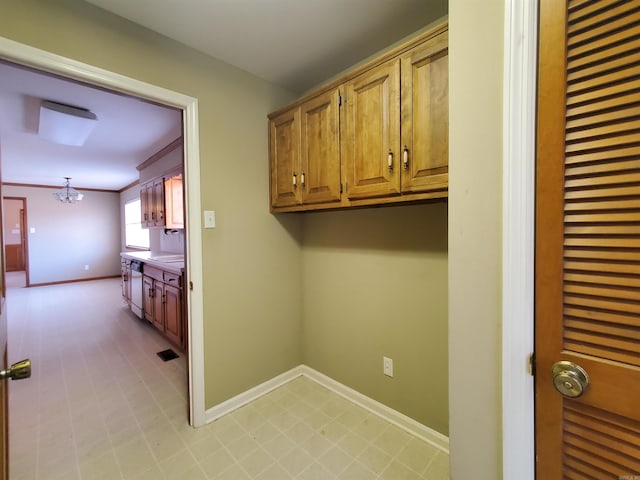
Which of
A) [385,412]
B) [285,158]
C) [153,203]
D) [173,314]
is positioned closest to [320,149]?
[285,158]

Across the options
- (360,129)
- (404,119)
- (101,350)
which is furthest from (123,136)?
(404,119)

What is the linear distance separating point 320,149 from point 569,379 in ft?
5.09

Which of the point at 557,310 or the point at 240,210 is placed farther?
the point at 240,210

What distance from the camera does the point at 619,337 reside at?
0.65m

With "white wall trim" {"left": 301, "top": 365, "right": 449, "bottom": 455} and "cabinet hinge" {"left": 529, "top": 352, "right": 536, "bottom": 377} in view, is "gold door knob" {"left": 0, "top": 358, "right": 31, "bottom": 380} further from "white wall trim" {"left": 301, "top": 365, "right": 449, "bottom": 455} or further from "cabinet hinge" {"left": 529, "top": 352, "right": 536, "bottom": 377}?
"white wall trim" {"left": 301, "top": 365, "right": 449, "bottom": 455}

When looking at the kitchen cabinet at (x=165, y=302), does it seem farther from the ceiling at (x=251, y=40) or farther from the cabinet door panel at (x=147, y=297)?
the ceiling at (x=251, y=40)

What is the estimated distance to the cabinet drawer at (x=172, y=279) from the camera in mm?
2670

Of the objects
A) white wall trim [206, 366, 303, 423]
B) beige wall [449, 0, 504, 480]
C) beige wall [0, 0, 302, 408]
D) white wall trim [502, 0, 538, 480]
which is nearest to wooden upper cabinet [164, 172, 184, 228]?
beige wall [0, 0, 302, 408]

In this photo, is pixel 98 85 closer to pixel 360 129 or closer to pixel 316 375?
pixel 360 129

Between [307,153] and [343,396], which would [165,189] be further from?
[343,396]

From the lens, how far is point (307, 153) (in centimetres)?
184

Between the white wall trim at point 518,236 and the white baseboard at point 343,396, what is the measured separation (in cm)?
99

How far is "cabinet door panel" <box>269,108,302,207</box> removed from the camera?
1913mm

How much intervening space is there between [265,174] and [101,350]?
8.88ft
